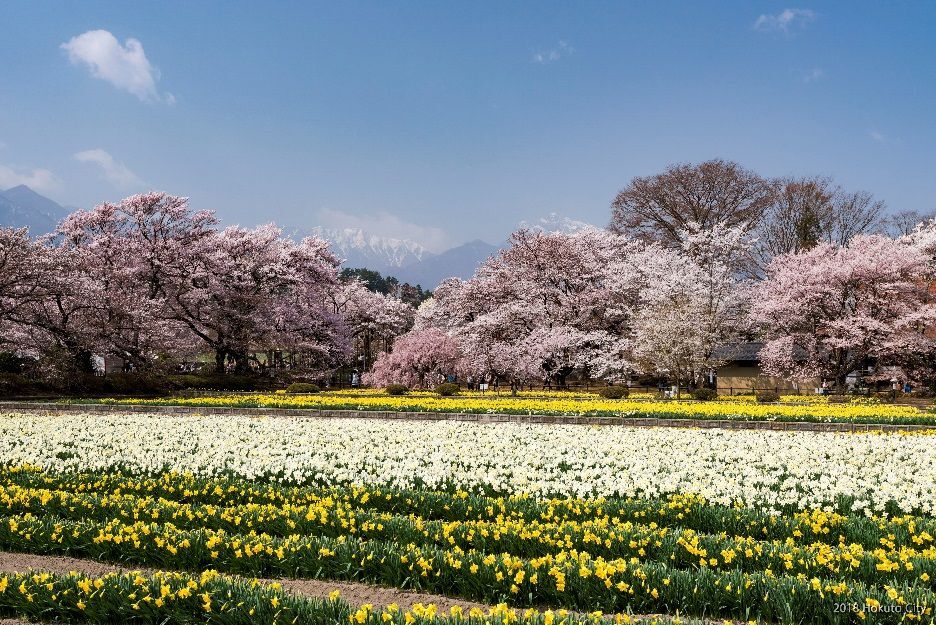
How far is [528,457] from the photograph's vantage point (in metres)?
11.2

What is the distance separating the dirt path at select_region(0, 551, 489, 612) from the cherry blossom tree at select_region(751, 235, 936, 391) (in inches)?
1253

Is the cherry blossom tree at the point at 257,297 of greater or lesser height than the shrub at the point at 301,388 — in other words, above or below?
above

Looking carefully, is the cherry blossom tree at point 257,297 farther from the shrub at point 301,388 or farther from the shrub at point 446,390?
the shrub at point 446,390

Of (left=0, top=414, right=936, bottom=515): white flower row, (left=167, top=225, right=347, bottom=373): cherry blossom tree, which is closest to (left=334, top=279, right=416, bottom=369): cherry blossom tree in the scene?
(left=167, top=225, right=347, bottom=373): cherry blossom tree

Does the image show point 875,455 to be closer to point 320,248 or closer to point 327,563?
point 327,563

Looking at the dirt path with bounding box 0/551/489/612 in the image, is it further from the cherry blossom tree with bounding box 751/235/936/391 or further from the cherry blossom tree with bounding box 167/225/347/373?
the cherry blossom tree with bounding box 167/225/347/373

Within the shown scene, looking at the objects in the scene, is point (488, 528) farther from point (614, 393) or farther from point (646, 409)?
point (614, 393)

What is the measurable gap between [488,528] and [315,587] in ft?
5.70

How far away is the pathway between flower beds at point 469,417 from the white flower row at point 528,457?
4.11ft

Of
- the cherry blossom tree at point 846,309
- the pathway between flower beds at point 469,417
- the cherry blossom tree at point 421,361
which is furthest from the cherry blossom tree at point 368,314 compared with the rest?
the pathway between flower beds at point 469,417

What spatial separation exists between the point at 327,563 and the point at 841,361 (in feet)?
114

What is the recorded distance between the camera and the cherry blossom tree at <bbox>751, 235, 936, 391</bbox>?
102 ft

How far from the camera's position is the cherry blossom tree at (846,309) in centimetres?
3109

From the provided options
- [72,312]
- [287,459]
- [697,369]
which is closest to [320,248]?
[72,312]
